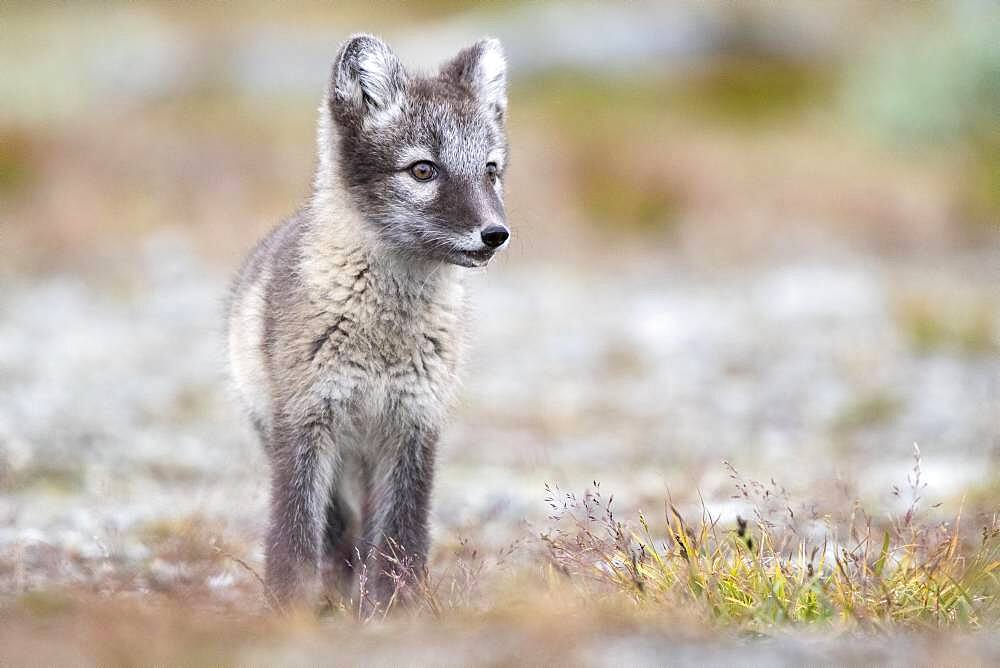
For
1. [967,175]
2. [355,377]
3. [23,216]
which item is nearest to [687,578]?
[355,377]

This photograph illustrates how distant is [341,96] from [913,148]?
18.6 metres

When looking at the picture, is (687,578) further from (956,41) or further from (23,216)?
(956,41)

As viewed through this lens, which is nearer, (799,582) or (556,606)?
(556,606)

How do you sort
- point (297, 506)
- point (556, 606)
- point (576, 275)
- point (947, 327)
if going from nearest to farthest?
point (556, 606), point (297, 506), point (947, 327), point (576, 275)

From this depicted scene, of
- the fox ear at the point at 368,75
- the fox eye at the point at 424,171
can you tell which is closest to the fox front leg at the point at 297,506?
the fox eye at the point at 424,171

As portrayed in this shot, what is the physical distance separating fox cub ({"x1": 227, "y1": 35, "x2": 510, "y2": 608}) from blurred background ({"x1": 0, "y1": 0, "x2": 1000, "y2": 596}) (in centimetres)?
40

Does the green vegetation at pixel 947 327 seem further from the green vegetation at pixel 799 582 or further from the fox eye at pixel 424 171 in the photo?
the fox eye at pixel 424 171

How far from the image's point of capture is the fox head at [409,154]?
16.7 feet

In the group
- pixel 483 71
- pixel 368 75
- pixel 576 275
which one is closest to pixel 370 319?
pixel 368 75

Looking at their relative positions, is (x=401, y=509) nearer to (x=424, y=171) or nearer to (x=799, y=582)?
(x=424, y=171)

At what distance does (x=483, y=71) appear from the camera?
5.59 m

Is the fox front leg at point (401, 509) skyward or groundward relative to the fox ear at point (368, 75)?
groundward

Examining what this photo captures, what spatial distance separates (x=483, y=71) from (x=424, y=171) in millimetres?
660

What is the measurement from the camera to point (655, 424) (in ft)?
32.3
